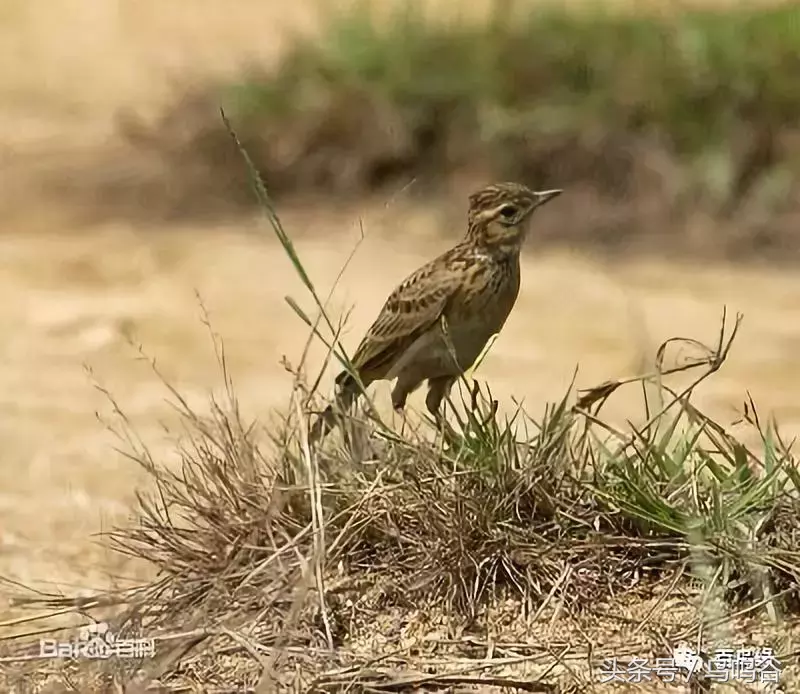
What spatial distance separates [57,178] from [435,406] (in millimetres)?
6027

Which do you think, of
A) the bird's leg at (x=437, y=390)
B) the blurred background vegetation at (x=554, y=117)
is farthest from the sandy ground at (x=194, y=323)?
the bird's leg at (x=437, y=390)

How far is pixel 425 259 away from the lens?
7578mm

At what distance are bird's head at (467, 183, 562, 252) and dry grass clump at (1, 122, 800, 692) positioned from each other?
2.32 ft

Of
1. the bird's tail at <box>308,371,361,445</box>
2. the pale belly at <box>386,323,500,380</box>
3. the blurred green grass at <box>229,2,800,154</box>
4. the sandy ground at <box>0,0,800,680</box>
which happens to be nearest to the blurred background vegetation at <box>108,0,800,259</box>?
the blurred green grass at <box>229,2,800,154</box>

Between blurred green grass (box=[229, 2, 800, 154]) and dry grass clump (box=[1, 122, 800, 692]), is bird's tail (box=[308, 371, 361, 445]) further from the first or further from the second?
blurred green grass (box=[229, 2, 800, 154])

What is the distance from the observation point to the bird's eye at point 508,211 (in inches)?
152

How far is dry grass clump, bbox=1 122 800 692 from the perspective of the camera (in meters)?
2.90

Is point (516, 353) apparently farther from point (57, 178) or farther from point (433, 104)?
point (57, 178)

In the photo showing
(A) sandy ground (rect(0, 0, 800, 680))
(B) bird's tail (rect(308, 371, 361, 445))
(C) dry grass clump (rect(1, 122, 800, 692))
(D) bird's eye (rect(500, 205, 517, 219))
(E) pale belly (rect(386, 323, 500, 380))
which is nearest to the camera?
(C) dry grass clump (rect(1, 122, 800, 692))

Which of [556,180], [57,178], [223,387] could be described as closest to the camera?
[223,387]

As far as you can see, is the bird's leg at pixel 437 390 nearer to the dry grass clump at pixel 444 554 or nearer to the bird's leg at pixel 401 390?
the bird's leg at pixel 401 390

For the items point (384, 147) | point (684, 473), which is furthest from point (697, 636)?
point (384, 147)

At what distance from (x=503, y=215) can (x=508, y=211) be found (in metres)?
0.02

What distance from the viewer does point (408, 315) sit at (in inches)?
149
